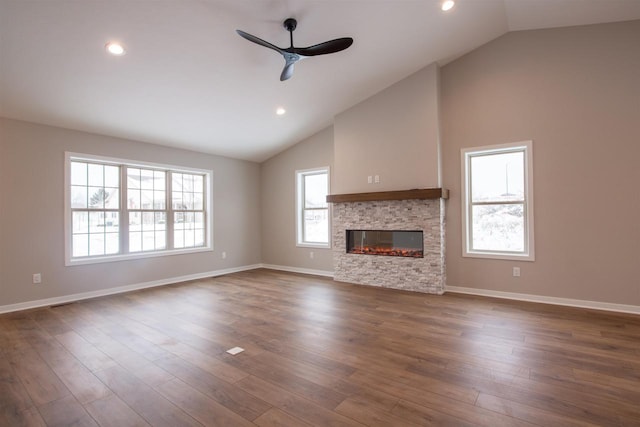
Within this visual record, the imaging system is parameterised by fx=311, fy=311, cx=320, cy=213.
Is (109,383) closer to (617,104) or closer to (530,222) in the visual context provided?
(530,222)

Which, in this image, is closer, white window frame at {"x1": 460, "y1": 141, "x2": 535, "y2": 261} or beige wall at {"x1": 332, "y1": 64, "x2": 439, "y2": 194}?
white window frame at {"x1": 460, "y1": 141, "x2": 535, "y2": 261}

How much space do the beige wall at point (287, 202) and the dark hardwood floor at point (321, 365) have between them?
250cm

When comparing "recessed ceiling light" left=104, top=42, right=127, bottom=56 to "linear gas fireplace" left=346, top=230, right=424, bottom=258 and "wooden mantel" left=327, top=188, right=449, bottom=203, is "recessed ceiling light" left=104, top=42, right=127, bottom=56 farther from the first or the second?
"linear gas fireplace" left=346, top=230, right=424, bottom=258

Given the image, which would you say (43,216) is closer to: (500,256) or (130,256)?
(130,256)

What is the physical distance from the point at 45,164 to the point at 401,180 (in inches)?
208

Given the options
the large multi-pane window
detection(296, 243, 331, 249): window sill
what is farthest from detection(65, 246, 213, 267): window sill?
the large multi-pane window

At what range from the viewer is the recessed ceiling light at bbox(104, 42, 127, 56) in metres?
3.26

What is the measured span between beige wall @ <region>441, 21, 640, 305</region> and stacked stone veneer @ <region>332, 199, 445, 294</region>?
2.03 ft

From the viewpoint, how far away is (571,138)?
4.09 metres

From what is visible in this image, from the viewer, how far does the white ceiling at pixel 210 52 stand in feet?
10.0

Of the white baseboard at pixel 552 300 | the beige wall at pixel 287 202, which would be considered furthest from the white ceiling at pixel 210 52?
the white baseboard at pixel 552 300

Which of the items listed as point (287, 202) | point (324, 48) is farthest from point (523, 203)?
point (287, 202)

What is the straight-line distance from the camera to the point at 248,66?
408cm

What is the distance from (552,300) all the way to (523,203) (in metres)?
1.36
